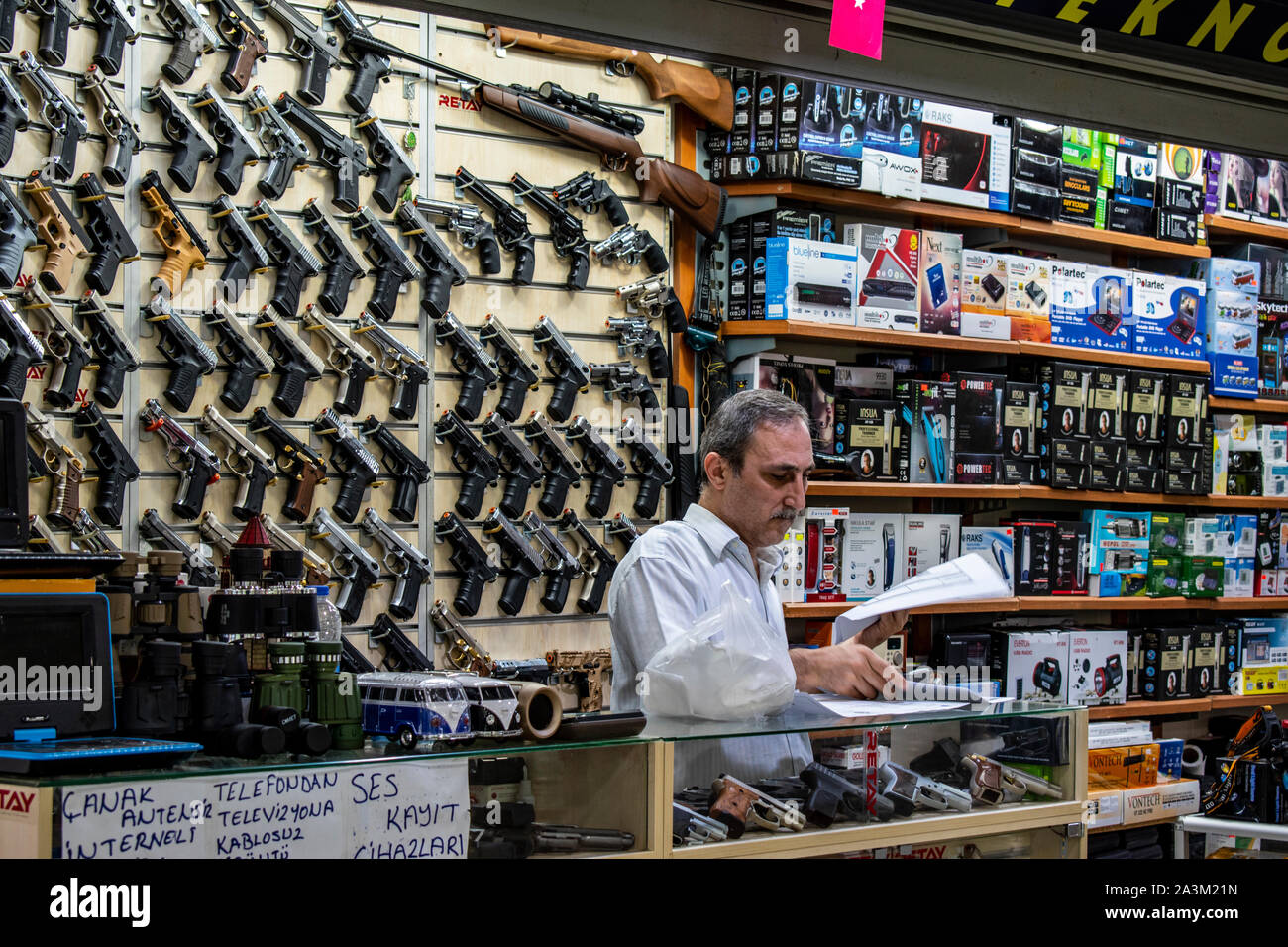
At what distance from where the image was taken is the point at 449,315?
4.71 metres

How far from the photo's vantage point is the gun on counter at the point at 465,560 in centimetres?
466

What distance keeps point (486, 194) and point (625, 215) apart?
1.84 ft

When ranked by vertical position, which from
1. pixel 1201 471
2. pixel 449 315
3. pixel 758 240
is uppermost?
pixel 758 240

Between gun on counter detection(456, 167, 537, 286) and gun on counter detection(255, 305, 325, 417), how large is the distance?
0.85 m

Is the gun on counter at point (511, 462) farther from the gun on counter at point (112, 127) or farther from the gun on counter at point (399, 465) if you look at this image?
the gun on counter at point (112, 127)

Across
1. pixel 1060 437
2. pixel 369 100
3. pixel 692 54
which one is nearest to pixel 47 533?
pixel 369 100

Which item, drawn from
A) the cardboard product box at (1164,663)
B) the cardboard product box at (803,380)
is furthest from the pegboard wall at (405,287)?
the cardboard product box at (1164,663)

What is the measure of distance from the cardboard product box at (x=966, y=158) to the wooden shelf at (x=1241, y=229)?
4.82 feet

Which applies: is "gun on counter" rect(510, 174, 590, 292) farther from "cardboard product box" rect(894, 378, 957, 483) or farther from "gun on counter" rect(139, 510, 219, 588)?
"gun on counter" rect(139, 510, 219, 588)

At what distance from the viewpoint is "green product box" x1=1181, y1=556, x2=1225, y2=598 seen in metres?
6.09

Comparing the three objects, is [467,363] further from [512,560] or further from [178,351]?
[178,351]

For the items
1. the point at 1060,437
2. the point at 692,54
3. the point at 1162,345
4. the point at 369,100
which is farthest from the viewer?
the point at 1162,345
